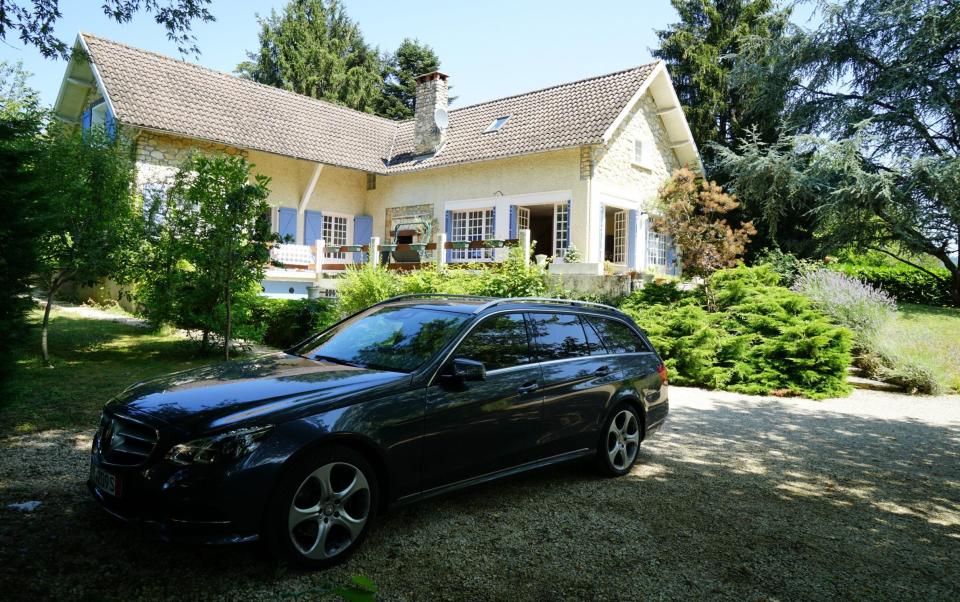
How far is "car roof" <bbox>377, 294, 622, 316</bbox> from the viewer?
4.91 metres

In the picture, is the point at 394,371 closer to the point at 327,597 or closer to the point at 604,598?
the point at 327,597

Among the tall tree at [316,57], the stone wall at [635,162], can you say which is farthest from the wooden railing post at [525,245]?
the tall tree at [316,57]

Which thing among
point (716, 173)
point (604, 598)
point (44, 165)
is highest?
point (716, 173)

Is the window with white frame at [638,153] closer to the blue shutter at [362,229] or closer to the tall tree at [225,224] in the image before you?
the blue shutter at [362,229]

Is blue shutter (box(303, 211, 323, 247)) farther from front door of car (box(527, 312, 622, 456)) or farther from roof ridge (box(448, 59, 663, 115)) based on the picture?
front door of car (box(527, 312, 622, 456))

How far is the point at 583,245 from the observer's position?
18109 mm

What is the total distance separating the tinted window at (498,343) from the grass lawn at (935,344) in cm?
961

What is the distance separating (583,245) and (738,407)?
9.26 meters

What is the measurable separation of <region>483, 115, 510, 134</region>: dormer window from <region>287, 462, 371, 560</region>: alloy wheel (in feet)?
61.1

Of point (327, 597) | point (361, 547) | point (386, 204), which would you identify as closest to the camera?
point (327, 597)

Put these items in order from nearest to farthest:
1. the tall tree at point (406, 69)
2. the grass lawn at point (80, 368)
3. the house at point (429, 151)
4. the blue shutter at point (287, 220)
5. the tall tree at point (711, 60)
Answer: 1. the grass lawn at point (80, 368)
2. the house at point (429, 151)
3. the blue shutter at point (287, 220)
4. the tall tree at point (711, 60)
5. the tall tree at point (406, 69)

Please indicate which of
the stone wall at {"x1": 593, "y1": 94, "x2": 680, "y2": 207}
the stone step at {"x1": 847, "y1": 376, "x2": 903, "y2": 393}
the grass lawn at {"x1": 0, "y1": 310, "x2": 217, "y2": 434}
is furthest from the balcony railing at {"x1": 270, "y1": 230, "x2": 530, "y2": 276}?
the stone step at {"x1": 847, "y1": 376, "x2": 903, "y2": 393}

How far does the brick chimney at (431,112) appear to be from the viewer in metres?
22.2

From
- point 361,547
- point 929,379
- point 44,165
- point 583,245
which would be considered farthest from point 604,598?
point 583,245
